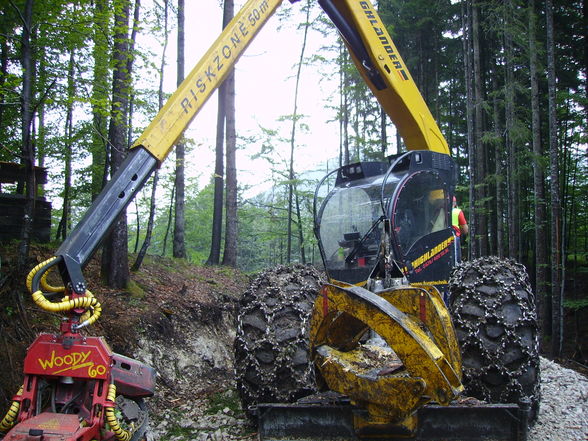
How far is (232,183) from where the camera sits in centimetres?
1507

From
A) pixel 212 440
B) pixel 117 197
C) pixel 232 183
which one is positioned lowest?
pixel 212 440

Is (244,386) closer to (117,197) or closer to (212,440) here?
(212,440)

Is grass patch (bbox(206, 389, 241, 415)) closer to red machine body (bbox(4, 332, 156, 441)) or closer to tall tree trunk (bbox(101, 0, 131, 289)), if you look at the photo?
red machine body (bbox(4, 332, 156, 441))

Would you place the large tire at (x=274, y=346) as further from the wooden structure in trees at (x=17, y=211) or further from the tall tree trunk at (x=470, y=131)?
the tall tree trunk at (x=470, y=131)

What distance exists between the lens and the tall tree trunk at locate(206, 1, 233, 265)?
1472cm

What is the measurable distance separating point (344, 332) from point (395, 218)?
181 cm

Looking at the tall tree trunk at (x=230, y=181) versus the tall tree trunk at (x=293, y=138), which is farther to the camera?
the tall tree trunk at (x=293, y=138)

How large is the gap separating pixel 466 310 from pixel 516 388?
695 millimetres

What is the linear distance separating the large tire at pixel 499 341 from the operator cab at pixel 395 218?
36.3 inches

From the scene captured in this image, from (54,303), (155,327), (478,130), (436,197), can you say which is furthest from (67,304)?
(478,130)

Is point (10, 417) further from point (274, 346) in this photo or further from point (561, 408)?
point (561, 408)

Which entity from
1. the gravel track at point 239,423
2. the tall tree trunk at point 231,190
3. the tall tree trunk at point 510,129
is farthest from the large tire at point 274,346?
the tall tree trunk at point 510,129

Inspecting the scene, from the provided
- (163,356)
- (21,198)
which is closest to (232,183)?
(21,198)

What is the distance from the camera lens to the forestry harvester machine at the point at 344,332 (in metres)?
2.85
